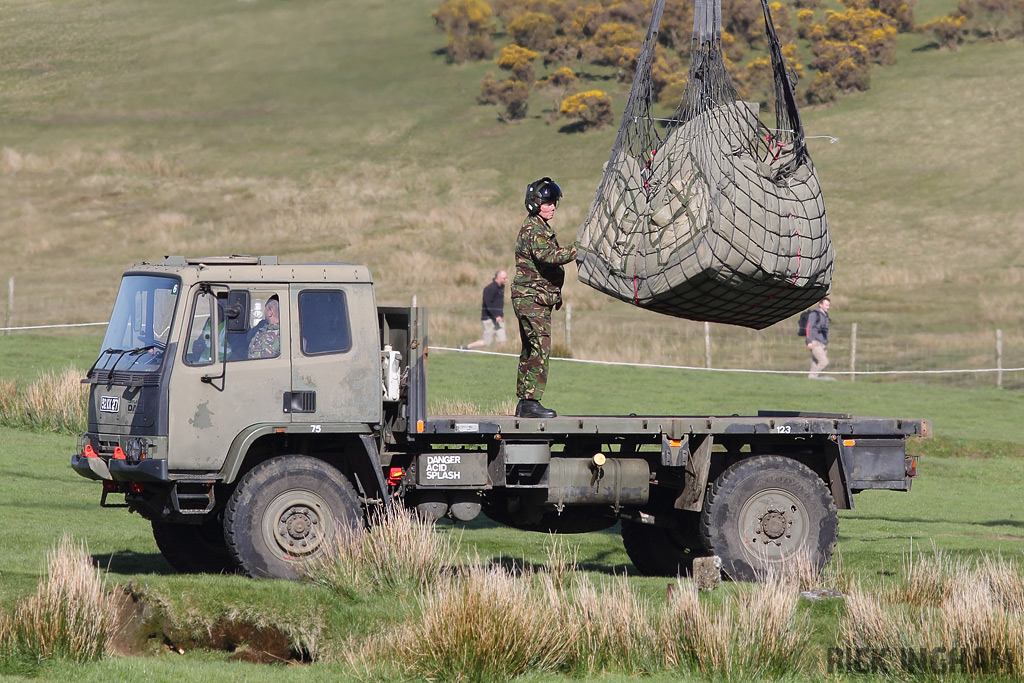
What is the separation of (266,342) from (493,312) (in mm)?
18972

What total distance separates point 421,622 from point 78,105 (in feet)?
232

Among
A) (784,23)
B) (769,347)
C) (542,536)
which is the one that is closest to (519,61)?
(784,23)

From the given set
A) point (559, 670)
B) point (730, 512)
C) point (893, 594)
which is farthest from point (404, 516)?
point (893, 594)

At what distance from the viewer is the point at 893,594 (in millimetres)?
11023

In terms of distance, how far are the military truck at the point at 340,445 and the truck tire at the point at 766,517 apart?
0.01m

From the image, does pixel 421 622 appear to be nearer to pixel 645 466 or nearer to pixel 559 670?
pixel 559 670

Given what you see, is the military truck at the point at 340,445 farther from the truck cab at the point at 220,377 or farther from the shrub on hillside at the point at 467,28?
the shrub on hillside at the point at 467,28

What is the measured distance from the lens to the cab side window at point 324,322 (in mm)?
11219

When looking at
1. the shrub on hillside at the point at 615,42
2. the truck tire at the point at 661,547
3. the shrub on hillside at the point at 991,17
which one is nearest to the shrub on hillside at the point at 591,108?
the shrub on hillside at the point at 615,42

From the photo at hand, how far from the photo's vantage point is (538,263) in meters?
11.9

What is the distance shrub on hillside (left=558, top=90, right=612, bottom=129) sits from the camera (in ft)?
214

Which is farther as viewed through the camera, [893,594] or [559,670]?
[893,594]

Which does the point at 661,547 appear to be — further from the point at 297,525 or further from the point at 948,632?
the point at 297,525

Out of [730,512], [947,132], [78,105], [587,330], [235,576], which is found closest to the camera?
[235,576]
